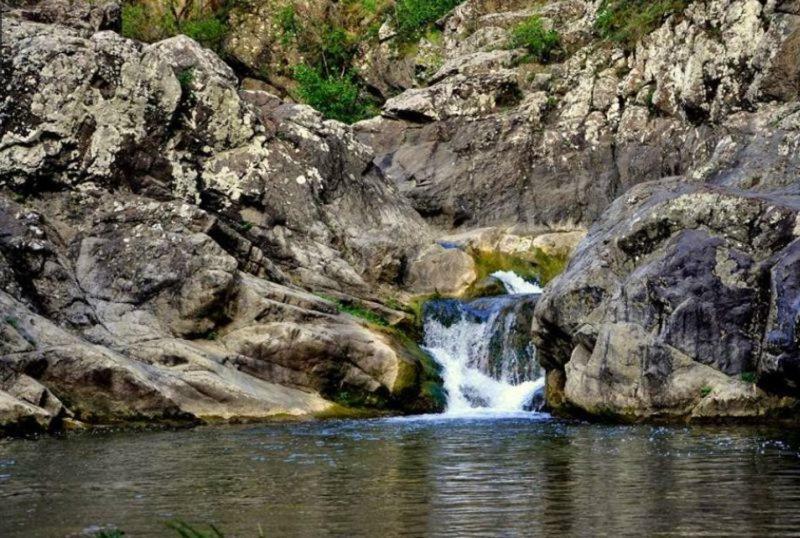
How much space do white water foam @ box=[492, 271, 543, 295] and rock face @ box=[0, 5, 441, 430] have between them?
342 centimetres

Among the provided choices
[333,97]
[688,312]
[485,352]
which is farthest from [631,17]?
[688,312]

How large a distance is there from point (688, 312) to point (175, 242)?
49.4 feet

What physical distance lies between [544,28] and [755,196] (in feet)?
96.2

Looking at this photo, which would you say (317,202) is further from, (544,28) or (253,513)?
(253,513)

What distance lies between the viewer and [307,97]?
198 feet

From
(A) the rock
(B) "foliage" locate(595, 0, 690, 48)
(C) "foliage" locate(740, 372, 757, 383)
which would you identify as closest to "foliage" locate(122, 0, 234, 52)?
(B) "foliage" locate(595, 0, 690, 48)

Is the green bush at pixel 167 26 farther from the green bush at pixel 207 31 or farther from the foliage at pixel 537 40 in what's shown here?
the foliage at pixel 537 40

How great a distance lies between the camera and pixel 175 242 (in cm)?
3044

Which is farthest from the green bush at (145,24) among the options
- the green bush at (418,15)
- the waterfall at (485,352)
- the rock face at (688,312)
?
the rock face at (688,312)

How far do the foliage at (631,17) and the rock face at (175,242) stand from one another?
13.5m

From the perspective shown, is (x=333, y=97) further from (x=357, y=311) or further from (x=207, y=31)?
(x=357, y=311)

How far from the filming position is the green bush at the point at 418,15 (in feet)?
200

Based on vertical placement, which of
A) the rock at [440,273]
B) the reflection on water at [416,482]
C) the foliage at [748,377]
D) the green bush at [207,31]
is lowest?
the reflection on water at [416,482]

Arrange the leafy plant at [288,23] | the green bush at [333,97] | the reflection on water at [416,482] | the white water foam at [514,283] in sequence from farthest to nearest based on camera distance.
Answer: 1. the leafy plant at [288,23]
2. the green bush at [333,97]
3. the white water foam at [514,283]
4. the reflection on water at [416,482]
